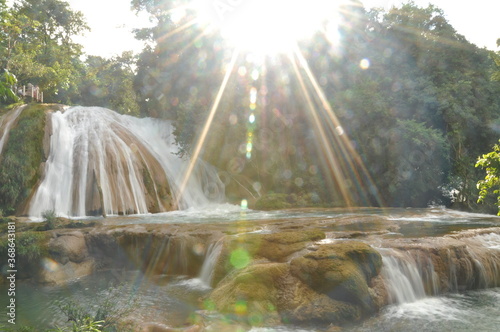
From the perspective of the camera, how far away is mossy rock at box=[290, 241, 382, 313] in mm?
6723

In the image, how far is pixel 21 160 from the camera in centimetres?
1669

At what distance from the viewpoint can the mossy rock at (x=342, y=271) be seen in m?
6.72

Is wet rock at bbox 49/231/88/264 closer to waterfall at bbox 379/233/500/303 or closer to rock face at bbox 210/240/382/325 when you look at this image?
rock face at bbox 210/240/382/325

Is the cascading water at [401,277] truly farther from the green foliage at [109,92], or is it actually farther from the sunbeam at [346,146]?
the green foliage at [109,92]

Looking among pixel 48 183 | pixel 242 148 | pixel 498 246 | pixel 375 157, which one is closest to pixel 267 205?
pixel 242 148

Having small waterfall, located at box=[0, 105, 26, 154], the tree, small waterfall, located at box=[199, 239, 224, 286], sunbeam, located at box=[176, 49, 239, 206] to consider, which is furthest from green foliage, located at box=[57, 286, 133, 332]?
the tree

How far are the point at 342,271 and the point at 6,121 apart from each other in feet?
60.0

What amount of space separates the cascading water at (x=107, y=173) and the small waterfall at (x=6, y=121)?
1.66 m

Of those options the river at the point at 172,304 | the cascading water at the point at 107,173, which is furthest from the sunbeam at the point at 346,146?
the river at the point at 172,304

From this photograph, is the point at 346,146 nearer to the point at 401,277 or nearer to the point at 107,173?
the point at 107,173

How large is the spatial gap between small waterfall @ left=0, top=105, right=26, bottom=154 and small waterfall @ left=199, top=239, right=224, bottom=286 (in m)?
12.9

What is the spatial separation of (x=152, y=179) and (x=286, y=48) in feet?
42.8

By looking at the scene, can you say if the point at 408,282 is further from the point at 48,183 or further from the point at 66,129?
the point at 66,129

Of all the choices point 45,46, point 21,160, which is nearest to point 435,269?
point 21,160
